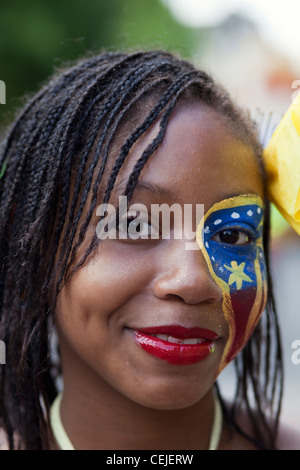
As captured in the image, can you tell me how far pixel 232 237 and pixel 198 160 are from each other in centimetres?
27

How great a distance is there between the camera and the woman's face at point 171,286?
153cm

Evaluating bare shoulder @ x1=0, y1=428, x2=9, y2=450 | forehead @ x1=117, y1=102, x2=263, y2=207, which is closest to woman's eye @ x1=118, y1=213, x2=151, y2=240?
forehead @ x1=117, y1=102, x2=263, y2=207

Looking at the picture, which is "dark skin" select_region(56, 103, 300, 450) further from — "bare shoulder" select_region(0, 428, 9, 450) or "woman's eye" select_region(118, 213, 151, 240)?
"bare shoulder" select_region(0, 428, 9, 450)

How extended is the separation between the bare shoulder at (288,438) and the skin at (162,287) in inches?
24.1

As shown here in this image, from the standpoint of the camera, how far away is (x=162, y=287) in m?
1.49

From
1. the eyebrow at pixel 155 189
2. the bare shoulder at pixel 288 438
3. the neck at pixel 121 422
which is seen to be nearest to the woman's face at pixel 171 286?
the eyebrow at pixel 155 189

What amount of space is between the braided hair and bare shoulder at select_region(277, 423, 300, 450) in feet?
0.22

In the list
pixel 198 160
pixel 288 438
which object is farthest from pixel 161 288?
pixel 288 438

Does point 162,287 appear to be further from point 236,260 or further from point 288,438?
point 288,438

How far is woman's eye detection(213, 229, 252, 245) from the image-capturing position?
1.68m

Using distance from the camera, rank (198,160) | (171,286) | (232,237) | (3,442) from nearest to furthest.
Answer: (171,286), (198,160), (232,237), (3,442)

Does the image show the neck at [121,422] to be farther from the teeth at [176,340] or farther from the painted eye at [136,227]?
the painted eye at [136,227]
